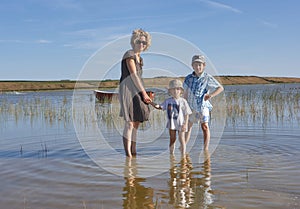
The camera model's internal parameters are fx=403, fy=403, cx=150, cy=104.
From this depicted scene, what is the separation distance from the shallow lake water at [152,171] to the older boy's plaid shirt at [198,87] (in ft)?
2.92

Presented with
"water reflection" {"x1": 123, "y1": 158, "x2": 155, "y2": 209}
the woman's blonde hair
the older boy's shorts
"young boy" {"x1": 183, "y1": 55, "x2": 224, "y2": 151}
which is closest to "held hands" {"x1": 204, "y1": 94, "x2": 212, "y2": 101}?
"young boy" {"x1": 183, "y1": 55, "x2": 224, "y2": 151}

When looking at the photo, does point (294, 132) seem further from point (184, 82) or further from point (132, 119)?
point (132, 119)

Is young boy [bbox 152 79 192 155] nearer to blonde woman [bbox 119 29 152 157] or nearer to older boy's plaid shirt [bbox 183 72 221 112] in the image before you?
older boy's plaid shirt [bbox 183 72 221 112]

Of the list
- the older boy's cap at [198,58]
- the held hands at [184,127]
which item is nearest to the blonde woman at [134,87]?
the held hands at [184,127]

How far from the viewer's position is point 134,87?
22.1ft

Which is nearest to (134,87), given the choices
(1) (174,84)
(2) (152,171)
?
(1) (174,84)

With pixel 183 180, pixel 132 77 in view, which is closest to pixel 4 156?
pixel 132 77

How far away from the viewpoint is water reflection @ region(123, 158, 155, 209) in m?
4.39

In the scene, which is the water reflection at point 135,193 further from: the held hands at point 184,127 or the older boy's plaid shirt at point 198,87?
the older boy's plaid shirt at point 198,87

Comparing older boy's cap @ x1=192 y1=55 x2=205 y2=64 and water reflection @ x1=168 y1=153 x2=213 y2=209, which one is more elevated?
older boy's cap @ x1=192 y1=55 x2=205 y2=64

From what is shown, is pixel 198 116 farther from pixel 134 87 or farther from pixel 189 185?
pixel 189 185

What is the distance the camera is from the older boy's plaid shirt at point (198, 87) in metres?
7.25

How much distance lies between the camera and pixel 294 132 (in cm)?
926

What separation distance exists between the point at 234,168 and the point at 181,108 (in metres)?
1.60
